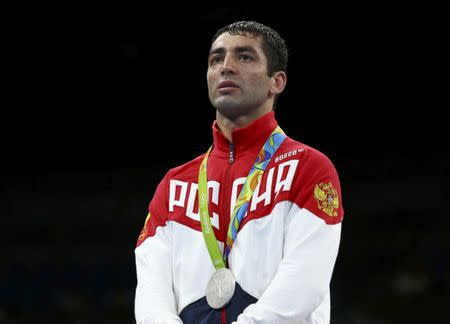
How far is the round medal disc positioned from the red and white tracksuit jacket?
0.02 m

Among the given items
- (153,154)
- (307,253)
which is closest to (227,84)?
(307,253)

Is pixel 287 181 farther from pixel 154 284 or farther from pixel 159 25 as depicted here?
pixel 159 25

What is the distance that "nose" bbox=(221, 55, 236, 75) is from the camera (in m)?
2.56

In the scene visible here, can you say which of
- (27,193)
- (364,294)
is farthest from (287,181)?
(27,193)

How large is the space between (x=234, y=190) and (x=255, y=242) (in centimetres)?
22

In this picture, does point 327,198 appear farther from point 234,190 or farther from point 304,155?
point 234,190

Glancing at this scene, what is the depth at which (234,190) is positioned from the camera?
2.51 m

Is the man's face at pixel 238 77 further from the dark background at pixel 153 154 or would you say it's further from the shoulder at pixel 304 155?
the dark background at pixel 153 154

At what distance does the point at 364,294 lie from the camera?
828 cm

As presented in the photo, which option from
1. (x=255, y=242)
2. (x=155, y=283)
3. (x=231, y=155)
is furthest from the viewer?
(x=231, y=155)

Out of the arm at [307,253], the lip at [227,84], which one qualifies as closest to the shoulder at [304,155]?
the arm at [307,253]

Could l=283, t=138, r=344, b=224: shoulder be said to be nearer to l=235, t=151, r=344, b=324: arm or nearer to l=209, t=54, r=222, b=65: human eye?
l=235, t=151, r=344, b=324: arm

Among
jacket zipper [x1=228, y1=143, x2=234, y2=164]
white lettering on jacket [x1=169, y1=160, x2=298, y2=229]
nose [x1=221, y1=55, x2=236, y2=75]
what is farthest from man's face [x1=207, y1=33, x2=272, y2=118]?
white lettering on jacket [x1=169, y1=160, x2=298, y2=229]

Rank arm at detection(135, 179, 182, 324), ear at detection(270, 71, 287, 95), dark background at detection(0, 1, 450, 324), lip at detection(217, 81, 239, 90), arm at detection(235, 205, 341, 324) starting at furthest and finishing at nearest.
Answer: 1. dark background at detection(0, 1, 450, 324)
2. ear at detection(270, 71, 287, 95)
3. lip at detection(217, 81, 239, 90)
4. arm at detection(135, 179, 182, 324)
5. arm at detection(235, 205, 341, 324)
